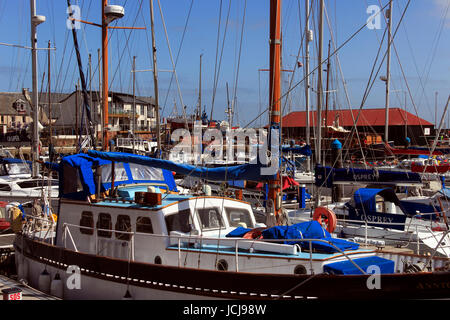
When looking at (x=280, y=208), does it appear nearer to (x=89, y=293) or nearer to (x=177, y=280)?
(x=177, y=280)

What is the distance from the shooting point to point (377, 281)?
29.5 ft

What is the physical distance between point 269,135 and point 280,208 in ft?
5.81

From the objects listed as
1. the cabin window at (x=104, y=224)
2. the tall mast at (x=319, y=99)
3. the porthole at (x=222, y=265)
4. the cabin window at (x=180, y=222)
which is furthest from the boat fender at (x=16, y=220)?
the tall mast at (x=319, y=99)

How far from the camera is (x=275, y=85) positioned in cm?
1211

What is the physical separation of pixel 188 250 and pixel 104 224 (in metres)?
2.62

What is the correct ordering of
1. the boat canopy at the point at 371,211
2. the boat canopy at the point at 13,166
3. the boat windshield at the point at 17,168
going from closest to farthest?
1. the boat canopy at the point at 371,211
2. the boat canopy at the point at 13,166
3. the boat windshield at the point at 17,168

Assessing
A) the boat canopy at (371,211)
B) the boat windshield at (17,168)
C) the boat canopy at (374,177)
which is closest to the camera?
the boat canopy at (371,211)

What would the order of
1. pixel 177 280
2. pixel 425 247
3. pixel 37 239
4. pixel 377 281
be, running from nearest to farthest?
1. pixel 377 281
2. pixel 177 280
3. pixel 425 247
4. pixel 37 239

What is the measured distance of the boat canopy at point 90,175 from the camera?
13086mm

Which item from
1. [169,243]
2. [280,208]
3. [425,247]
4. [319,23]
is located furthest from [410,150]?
[169,243]

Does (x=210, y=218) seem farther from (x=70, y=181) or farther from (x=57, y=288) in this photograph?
(x=57, y=288)

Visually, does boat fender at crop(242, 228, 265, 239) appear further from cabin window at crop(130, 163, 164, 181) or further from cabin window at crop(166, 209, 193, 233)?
cabin window at crop(130, 163, 164, 181)

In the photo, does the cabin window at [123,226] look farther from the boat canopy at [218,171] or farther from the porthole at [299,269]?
the porthole at [299,269]

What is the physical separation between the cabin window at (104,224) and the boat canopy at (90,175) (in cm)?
81
